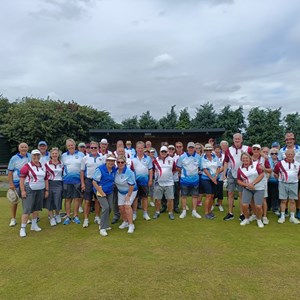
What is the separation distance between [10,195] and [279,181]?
245 inches

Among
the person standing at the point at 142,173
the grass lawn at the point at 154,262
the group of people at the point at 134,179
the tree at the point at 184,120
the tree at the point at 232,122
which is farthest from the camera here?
the tree at the point at 184,120

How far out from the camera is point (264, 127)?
23.4m

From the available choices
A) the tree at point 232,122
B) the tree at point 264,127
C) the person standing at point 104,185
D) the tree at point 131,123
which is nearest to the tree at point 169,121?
the tree at point 131,123

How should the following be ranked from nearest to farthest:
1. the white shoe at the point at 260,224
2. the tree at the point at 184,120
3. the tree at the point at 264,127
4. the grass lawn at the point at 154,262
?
the grass lawn at the point at 154,262, the white shoe at the point at 260,224, the tree at the point at 264,127, the tree at the point at 184,120

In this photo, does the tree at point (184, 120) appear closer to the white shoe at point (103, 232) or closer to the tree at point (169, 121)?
the tree at point (169, 121)

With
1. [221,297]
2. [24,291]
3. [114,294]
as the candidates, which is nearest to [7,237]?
[24,291]

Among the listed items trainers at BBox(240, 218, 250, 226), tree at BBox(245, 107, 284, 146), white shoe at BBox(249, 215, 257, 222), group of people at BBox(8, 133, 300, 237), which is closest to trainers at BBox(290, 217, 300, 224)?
group of people at BBox(8, 133, 300, 237)

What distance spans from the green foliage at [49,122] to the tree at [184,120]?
23.9 ft

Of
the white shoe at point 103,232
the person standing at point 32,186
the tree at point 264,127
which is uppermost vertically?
the tree at point 264,127

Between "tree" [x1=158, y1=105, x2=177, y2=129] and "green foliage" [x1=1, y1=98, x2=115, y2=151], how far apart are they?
19.4 feet

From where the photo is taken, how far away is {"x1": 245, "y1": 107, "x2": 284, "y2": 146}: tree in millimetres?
23375

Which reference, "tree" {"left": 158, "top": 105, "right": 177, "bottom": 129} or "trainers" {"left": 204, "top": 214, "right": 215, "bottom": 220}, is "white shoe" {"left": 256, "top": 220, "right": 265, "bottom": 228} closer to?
"trainers" {"left": 204, "top": 214, "right": 215, "bottom": 220}

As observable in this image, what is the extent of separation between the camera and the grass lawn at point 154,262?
3.69m

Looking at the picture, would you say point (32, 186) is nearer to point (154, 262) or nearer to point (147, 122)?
point (154, 262)
